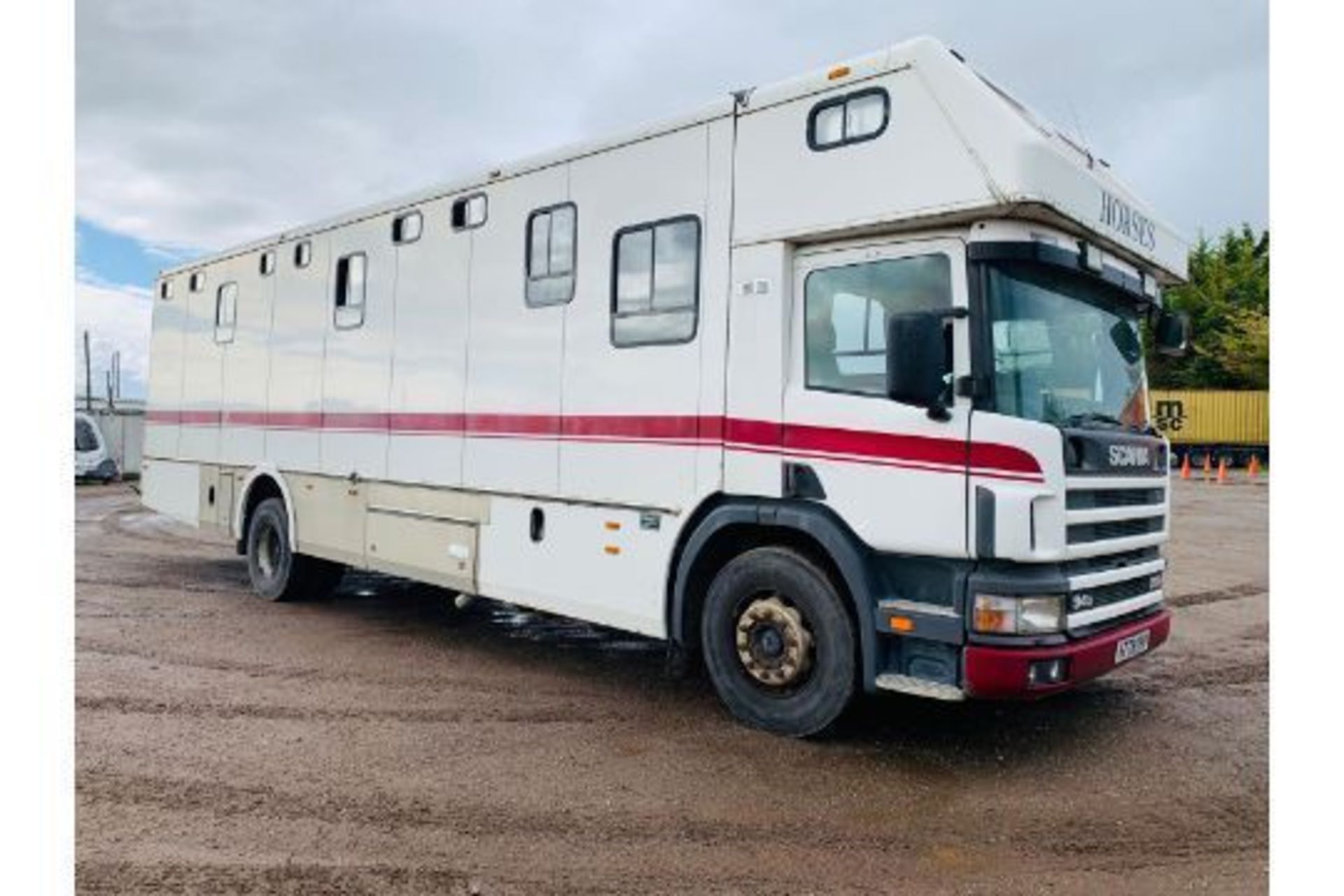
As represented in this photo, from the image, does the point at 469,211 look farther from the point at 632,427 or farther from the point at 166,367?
the point at 166,367

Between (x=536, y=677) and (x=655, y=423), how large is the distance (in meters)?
2.11

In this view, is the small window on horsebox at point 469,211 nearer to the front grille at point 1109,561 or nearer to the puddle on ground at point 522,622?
the puddle on ground at point 522,622

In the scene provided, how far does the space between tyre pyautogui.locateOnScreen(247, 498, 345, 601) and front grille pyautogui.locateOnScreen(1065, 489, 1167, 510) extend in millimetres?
6964

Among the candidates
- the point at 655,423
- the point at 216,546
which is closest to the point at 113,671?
the point at 655,423

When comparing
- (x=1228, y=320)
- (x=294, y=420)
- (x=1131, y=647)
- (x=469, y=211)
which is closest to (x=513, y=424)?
(x=469, y=211)

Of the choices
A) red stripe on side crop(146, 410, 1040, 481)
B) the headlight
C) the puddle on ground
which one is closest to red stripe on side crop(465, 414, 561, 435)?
red stripe on side crop(146, 410, 1040, 481)

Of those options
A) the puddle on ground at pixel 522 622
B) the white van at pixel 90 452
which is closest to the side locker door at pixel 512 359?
the puddle on ground at pixel 522 622

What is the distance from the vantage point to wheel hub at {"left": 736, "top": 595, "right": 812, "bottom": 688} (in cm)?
541

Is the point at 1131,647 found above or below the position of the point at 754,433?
below

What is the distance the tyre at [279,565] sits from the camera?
30.9ft

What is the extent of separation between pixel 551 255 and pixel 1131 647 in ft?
14.1

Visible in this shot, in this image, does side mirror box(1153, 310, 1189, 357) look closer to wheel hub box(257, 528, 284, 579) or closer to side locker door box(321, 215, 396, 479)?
side locker door box(321, 215, 396, 479)

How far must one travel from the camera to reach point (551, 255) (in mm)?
6801

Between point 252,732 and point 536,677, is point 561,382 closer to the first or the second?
point 536,677
